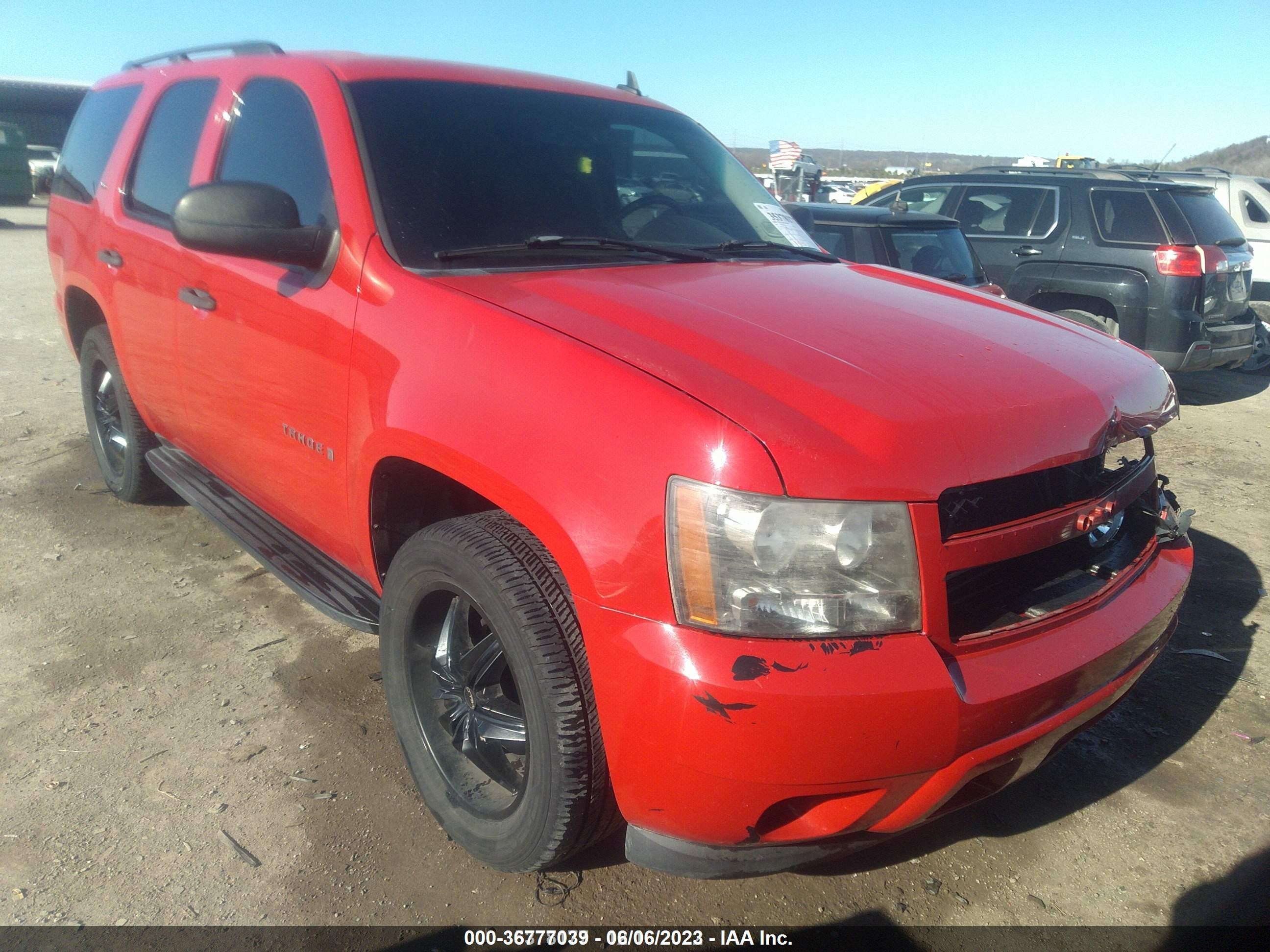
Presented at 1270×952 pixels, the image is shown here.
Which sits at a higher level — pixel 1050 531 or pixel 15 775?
pixel 1050 531

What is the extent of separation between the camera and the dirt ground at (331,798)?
210 cm

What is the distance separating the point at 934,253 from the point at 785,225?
10.8 feet

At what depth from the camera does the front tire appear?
5.84 feet

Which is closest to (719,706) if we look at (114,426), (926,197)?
(114,426)

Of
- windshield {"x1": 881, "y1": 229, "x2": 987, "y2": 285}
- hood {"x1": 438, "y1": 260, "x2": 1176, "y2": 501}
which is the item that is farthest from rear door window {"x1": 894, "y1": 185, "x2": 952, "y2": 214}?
hood {"x1": 438, "y1": 260, "x2": 1176, "y2": 501}

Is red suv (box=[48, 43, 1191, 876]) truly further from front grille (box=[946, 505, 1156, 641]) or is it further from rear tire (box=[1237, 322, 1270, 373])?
rear tire (box=[1237, 322, 1270, 373])

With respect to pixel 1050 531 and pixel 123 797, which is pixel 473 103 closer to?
pixel 1050 531

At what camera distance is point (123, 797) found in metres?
2.41

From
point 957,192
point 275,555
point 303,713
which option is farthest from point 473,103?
point 957,192

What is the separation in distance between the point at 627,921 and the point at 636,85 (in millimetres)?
3078

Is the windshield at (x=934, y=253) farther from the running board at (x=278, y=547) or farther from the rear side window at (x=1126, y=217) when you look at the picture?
the running board at (x=278, y=547)

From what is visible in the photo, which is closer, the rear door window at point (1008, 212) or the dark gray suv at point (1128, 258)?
the dark gray suv at point (1128, 258)

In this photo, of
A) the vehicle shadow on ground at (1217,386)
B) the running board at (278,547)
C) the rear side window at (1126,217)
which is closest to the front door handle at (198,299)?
the running board at (278,547)

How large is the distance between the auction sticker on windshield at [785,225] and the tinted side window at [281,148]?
1.51 metres
